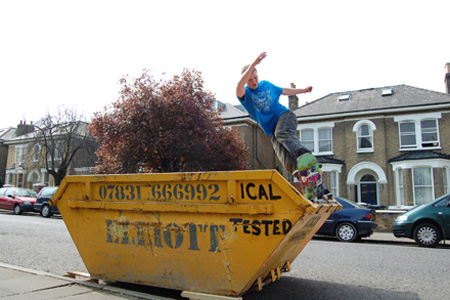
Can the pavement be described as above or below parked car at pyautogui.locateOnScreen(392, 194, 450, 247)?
below

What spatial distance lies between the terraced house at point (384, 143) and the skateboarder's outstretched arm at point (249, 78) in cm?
2023

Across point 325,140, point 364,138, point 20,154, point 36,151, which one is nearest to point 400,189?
point 364,138

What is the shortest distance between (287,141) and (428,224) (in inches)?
322

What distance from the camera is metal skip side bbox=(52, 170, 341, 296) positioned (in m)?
3.40

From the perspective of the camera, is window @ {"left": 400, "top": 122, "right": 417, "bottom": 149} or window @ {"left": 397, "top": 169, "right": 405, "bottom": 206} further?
window @ {"left": 400, "top": 122, "right": 417, "bottom": 149}

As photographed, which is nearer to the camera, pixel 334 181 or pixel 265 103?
pixel 265 103

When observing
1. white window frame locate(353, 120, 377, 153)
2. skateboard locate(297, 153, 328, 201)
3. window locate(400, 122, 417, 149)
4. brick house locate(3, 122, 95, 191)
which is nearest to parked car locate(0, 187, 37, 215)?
brick house locate(3, 122, 95, 191)

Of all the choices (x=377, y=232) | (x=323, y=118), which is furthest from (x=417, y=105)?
A: (x=377, y=232)

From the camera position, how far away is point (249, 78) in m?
4.30

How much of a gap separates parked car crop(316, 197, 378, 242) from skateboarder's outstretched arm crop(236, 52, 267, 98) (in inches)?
324

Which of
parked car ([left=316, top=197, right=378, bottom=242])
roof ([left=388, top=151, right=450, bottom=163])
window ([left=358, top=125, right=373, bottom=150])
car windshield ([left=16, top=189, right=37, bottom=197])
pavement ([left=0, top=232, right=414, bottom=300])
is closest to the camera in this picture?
pavement ([left=0, top=232, right=414, bottom=300])

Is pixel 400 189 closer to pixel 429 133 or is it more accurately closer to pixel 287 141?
pixel 429 133

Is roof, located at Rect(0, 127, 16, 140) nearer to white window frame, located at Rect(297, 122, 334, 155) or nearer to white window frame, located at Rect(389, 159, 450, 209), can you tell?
white window frame, located at Rect(297, 122, 334, 155)

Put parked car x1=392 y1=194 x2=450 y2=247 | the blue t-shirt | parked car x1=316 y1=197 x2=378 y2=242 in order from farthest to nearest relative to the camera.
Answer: parked car x1=316 y1=197 x2=378 y2=242 < parked car x1=392 y1=194 x2=450 y2=247 < the blue t-shirt
